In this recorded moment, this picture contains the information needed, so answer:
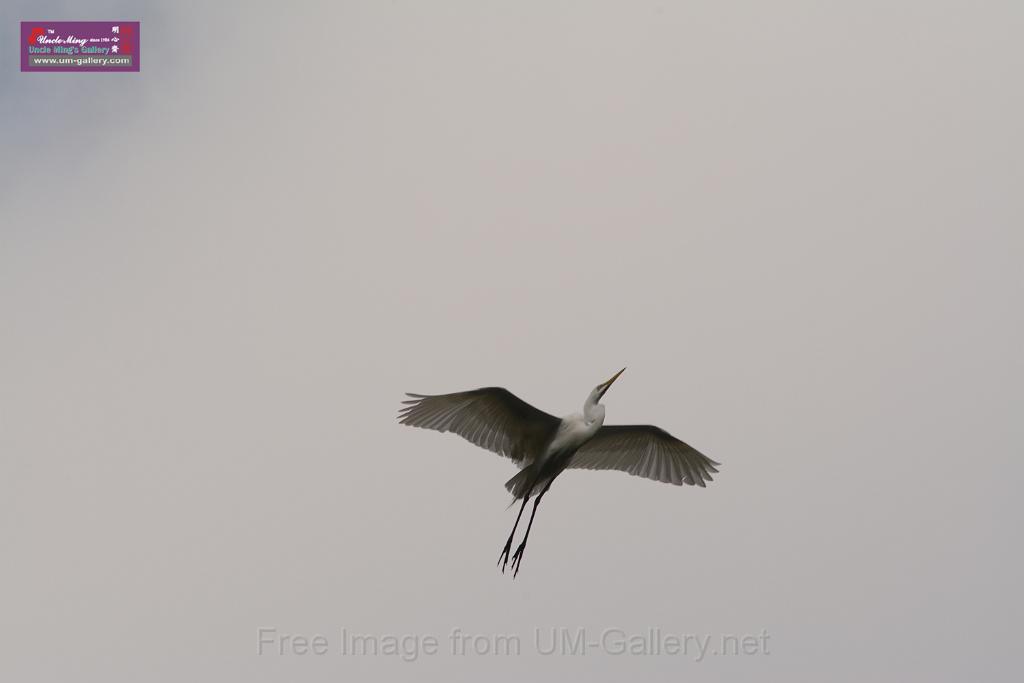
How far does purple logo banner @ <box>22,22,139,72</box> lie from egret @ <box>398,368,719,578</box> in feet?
40.1

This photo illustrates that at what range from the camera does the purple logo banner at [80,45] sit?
27828mm

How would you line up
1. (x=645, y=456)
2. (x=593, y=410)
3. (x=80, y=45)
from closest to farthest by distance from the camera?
(x=593, y=410) < (x=645, y=456) < (x=80, y=45)

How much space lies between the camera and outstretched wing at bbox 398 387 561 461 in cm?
1969

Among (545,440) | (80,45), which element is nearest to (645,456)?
(545,440)

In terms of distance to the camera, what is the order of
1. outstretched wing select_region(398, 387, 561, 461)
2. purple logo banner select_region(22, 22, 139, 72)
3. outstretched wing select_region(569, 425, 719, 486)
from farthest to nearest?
A: purple logo banner select_region(22, 22, 139, 72) < outstretched wing select_region(569, 425, 719, 486) < outstretched wing select_region(398, 387, 561, 461)

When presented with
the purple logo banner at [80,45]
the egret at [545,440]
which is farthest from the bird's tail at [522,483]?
the purple logo banner at [80,45]

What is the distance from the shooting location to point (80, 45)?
93.7 feet

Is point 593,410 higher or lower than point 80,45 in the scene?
lower

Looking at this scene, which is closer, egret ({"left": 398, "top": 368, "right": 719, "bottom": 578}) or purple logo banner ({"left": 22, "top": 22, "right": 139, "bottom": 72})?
egret ({"left": 398, "top": 368, "right": 719, "bottom": 578})

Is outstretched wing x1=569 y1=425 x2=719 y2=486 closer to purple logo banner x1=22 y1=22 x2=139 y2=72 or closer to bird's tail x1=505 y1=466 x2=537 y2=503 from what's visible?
bird's tail x1=505 y1=466 x2=537 y2=503

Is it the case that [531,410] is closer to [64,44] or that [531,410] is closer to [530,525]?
[530,525]

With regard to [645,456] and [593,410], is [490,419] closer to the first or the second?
[593,410]

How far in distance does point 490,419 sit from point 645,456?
246 centimetres

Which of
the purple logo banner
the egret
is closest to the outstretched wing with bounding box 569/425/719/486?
the egret
